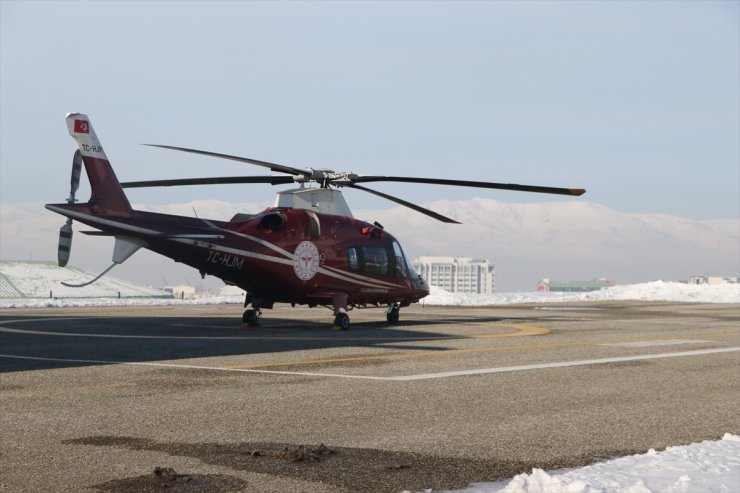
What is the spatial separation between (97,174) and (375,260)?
30.4 ft

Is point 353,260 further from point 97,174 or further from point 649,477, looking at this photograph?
point 649,477

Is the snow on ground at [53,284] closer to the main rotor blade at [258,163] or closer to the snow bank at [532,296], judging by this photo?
the snow bank at [532,296]

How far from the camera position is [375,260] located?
1152 inches

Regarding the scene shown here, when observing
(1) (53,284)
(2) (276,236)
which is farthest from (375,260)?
(1) (53,284)

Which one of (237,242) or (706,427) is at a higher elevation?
(237,242)

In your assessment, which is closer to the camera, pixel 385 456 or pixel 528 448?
pixel 385 456

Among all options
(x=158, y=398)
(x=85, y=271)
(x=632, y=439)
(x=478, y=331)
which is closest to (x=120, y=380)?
(x=158, y=398)

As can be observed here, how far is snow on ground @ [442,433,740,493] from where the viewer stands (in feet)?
21.7

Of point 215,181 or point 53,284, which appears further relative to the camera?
point 53,284

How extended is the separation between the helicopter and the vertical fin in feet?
0.09

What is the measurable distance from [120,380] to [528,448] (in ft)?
24.3

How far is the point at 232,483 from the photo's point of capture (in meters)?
7.35

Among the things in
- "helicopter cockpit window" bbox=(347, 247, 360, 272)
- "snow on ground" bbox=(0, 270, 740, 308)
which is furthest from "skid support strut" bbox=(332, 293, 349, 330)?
"snow on ground" bbox=(0, 270, 740, 308)

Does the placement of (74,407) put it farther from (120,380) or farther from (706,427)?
(706,427)
